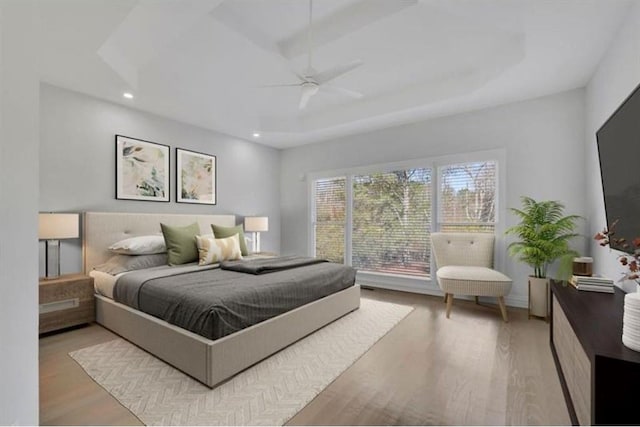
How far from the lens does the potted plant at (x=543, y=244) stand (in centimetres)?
310

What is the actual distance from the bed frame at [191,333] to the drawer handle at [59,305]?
18cm

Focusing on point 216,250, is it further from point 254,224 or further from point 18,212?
point 18,212

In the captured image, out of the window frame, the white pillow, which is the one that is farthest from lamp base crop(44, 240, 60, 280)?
the window frame

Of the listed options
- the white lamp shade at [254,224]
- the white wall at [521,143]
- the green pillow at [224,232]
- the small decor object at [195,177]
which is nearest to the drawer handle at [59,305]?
the green pillow at [224,232]

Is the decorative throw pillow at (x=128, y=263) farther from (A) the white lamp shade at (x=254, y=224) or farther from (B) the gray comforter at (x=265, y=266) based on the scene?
(A) the white lamp shade at (x=254, y=224)

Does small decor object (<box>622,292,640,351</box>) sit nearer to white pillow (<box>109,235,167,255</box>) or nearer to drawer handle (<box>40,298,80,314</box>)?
white pillow (<box>109,235,167,255</box>)

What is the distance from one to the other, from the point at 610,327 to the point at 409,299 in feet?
8.83

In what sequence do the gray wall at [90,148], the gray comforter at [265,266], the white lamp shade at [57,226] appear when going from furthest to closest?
the gray wall at [90,148], the gray comforter at [265,266], the white lamp shade at [57,226]

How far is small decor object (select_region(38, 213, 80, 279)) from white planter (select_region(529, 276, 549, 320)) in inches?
192

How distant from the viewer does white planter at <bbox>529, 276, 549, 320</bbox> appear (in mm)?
3139

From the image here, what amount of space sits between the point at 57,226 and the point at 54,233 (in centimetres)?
7

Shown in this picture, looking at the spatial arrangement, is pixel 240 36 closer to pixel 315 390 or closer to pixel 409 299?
pixel 315 390

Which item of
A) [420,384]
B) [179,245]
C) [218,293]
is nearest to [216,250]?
[179,245]

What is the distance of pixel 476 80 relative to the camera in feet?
10.9
